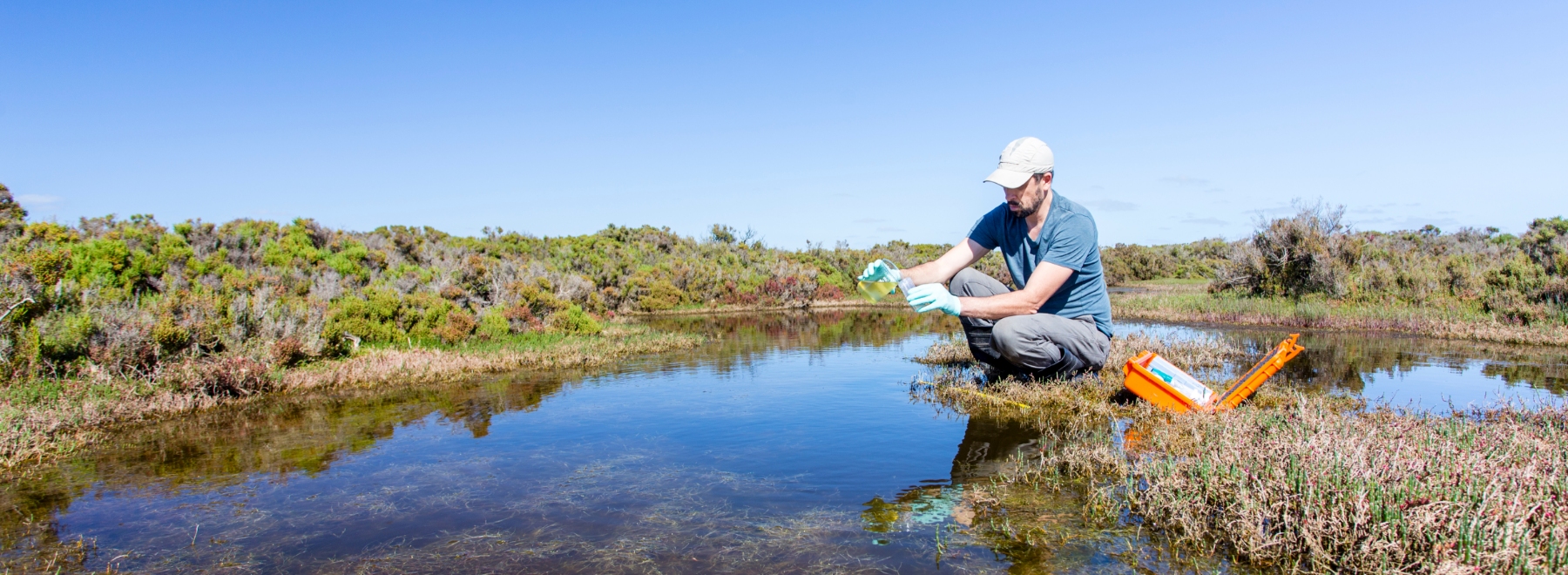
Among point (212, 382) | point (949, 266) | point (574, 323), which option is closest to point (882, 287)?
point (949, 266)

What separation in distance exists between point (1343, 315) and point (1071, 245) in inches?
609

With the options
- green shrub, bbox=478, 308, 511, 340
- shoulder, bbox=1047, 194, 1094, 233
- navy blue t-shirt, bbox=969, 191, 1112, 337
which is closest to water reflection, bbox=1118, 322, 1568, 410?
navy blue t-shirt, bbox=969, 191, 1112, 337

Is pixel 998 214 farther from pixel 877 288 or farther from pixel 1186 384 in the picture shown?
pixel 1186 384

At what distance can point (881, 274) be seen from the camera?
19.1ft

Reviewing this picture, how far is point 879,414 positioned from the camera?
6652 millimetres

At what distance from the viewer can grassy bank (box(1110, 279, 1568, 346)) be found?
13453 millimetres

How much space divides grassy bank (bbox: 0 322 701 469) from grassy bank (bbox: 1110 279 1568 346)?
572 inches

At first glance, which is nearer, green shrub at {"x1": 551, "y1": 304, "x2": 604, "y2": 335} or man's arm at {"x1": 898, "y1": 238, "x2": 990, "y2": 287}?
man's arm at {"x1": 898, "y1": 238, "x2": 990, "y2": 287}

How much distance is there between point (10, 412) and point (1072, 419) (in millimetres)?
7910

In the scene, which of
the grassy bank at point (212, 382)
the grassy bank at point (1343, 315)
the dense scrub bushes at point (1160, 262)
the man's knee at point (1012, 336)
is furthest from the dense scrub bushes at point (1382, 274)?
the dense scrub bushes at point (1160, 262)

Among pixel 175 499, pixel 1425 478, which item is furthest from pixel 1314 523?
pixel 175 499

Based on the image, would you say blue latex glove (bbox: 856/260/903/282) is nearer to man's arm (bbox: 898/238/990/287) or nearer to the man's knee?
man's arm (bbox: 898/238/990/287)

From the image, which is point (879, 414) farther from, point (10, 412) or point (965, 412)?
point (10, 412)

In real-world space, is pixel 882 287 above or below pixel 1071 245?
below
